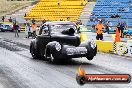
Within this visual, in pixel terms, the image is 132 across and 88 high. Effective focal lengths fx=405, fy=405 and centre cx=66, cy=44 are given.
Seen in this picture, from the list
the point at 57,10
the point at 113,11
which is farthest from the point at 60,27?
the point at 57,10

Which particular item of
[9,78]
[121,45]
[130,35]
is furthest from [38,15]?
[9,78]

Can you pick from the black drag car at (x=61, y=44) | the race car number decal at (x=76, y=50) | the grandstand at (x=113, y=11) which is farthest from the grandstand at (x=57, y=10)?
the race car number decal at (x=76, y=50)

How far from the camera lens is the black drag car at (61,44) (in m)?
14.9

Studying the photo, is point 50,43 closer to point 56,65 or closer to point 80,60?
point 56,65

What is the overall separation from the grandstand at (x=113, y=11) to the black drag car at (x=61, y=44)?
34.0m

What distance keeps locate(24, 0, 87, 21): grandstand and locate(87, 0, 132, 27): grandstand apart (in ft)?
10.1

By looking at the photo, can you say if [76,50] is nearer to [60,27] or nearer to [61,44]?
[61,44]

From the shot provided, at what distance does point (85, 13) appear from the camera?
57906 millimetres

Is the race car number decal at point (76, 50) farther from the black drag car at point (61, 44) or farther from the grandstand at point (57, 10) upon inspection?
the grandstand at point (57, 10)

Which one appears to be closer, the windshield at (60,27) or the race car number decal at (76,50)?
the race car number decal at (76,50)

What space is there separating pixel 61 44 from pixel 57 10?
46.4m

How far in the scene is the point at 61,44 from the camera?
15109 mm

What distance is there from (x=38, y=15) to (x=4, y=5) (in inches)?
513

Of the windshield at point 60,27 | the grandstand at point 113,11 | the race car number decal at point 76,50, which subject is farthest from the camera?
the grandstand at point 113,11
